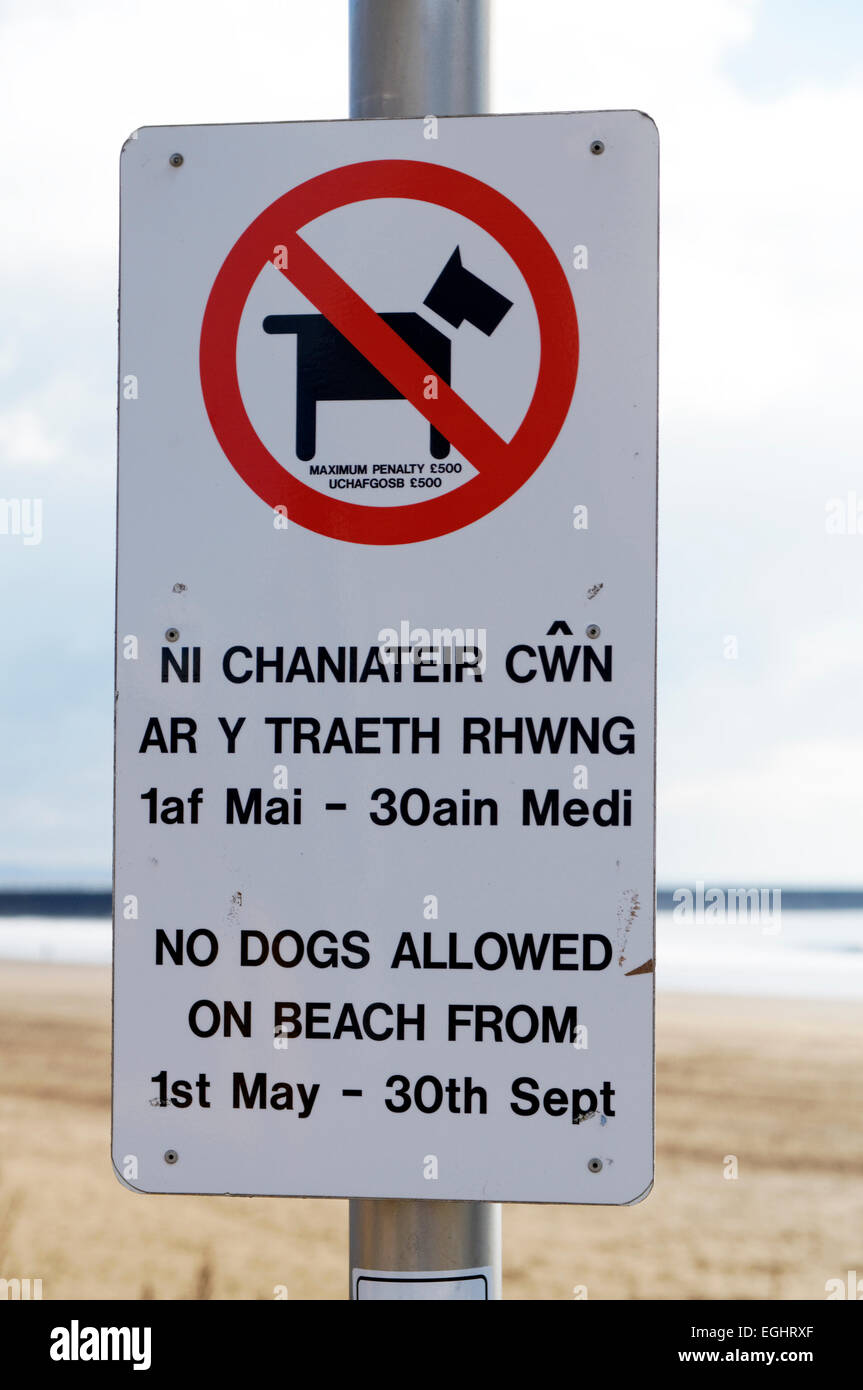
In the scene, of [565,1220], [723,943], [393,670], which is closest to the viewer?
[393,670]

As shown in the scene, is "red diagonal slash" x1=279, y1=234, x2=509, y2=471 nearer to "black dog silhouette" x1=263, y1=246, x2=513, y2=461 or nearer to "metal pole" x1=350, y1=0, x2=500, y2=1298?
"black dog silhouette" x1=263, y1=246, x2=513, y2=461

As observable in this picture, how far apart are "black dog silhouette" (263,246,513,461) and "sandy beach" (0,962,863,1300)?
161 inches

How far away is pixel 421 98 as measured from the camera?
1634mm

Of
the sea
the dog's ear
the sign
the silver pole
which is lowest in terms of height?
the sea

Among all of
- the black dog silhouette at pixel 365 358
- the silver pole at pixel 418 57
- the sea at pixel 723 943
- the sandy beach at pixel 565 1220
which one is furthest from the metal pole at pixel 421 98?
the sea at pixel 723 943

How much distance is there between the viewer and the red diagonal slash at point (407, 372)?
1.60m

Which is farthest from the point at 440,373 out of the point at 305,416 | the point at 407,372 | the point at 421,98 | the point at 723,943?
the point at 723,943

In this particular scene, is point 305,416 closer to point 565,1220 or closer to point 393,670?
point 393,670

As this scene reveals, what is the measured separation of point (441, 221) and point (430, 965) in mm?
885

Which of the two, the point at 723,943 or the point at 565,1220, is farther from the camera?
the point at 723,943

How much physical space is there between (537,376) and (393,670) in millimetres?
387

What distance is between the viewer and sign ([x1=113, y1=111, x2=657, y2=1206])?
155 cm

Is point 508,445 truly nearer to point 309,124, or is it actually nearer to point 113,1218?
point 309,124

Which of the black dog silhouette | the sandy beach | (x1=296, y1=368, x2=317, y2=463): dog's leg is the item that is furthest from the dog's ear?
the sandy beach
